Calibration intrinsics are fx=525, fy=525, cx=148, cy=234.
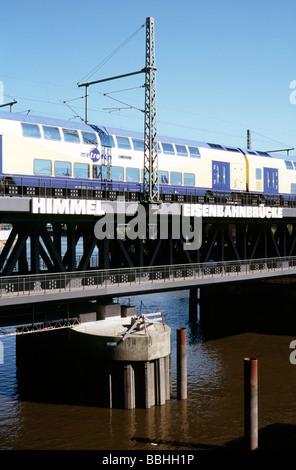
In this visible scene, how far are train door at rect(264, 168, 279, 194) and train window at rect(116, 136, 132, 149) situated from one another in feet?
69.9

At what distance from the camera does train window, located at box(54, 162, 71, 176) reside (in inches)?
1444

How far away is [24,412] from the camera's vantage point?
1313 inches

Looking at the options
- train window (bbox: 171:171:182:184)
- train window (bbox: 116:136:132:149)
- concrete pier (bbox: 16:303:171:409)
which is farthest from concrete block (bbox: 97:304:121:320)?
train window (bbox: 171:171:182:184)

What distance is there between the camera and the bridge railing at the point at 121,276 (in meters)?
31.2

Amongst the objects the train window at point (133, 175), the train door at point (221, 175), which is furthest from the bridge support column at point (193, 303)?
the train window at point (133, 175)

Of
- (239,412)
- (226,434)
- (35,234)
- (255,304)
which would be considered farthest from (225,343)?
(35,234)

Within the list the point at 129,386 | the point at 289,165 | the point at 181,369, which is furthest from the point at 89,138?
the point at 289,165

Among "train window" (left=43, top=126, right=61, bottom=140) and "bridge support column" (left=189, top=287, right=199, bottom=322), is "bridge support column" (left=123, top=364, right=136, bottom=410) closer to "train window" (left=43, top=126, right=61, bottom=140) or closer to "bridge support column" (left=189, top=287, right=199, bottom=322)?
"train window" (left=43, top=126, right=61, bottom=140)

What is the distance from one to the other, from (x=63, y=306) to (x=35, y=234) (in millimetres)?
7211

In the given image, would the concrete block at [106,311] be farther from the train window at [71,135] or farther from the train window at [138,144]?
the train window at [138,144]

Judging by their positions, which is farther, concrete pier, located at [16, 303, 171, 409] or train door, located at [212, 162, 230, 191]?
train door, located at [212, 162, 230, 191]

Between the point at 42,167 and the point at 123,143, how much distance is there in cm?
814

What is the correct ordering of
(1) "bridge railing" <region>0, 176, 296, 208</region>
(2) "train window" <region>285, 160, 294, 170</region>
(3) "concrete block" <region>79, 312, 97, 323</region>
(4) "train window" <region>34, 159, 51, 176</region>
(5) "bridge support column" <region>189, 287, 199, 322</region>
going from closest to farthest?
1. (1) "bridge railing" <region>0, 176, 296, 208</region>
2. (4) "train window" <region>34, 159, 51, 176</region>
3. (3) "concrete block" <region>79, 312, 97, 323</region>
4. (2) "train window" <region>285, 160, 294, 170</region>
5. (5) "bridge support column" <region>189, 287, 199, 322</region>

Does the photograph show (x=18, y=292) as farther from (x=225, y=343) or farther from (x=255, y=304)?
(x=255, y=304)
